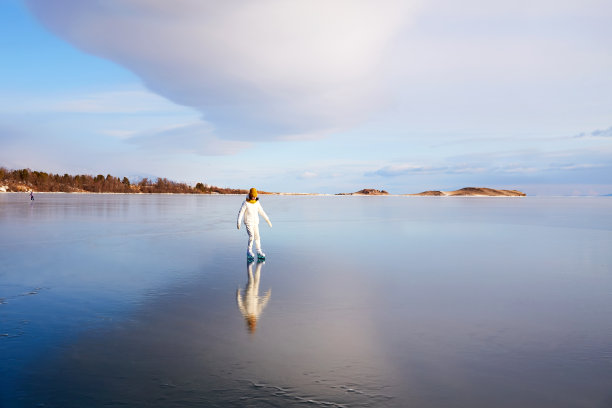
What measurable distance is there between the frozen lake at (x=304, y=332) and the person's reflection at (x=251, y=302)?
0.02 m

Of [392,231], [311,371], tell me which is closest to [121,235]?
[392,231]

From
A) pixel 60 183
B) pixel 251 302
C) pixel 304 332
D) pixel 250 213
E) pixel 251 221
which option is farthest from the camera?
pixel 60 183

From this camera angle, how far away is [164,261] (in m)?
12.0

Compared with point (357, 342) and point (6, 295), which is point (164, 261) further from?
point (357, 342)

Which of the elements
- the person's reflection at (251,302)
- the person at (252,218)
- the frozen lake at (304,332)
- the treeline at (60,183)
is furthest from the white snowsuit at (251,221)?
the treeline at (60,183)

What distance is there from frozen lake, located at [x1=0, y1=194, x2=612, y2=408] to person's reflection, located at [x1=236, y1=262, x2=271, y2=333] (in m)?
0.02

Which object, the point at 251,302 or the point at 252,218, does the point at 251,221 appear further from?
the point at 251,302

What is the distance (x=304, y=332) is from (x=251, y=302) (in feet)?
6.11

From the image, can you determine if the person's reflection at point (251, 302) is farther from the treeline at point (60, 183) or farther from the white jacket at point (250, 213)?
the treeline at point (60, 183)

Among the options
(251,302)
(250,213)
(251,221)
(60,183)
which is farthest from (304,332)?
(60,183)

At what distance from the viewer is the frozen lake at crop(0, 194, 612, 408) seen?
14.0ft

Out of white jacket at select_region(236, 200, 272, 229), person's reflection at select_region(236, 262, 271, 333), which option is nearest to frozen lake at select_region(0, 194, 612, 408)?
person's reflection at select_region(236, 262, 271, 333)

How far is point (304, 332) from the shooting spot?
19.8ft

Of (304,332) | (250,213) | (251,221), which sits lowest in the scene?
(304,332)
